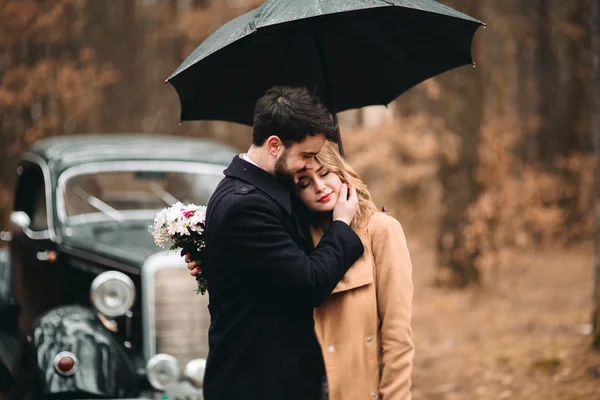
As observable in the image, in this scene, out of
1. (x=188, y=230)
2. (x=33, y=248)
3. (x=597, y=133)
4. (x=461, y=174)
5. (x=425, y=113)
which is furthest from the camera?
(x=425, y=113)

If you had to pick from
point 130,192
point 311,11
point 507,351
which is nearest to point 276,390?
point 311,11

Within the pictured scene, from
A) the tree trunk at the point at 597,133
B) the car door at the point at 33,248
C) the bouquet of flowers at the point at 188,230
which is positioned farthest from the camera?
the tree trunk at the point at 597,133

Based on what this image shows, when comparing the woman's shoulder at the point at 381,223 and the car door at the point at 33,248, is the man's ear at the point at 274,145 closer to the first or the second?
the woman's shoulder at the point at 381,223

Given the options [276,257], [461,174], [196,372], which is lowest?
[196,372]

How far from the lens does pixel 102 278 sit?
17.1ft

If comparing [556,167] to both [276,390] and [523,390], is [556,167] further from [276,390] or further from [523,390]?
[276,390]

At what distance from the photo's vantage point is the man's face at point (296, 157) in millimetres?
2844

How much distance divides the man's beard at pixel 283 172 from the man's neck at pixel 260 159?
0.09 feet

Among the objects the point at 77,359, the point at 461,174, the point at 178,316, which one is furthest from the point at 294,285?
the point at 461,174

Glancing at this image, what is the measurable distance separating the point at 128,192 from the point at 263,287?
3813 millimetres

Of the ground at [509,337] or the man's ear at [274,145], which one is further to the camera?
the ground at [509,337]

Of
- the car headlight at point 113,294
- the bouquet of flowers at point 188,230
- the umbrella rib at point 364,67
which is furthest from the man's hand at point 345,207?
the car headlight at point 113,294

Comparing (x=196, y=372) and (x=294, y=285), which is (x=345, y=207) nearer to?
(x=294, y=285)

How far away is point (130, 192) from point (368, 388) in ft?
12.9
